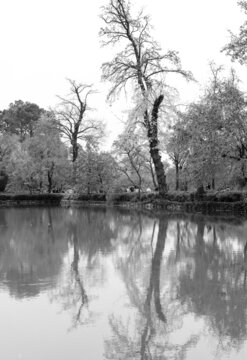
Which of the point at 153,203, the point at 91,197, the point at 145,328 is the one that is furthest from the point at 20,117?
the point at 145,328

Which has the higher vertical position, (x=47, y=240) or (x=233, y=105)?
(x=233, y=105)

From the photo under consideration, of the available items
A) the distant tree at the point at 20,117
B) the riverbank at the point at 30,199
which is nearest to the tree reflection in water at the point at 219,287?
the riverbank at the point at 30,199

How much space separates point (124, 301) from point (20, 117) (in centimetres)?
6382

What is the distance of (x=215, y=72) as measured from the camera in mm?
28484

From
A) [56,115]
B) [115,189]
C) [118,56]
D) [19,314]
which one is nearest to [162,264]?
[19,314]

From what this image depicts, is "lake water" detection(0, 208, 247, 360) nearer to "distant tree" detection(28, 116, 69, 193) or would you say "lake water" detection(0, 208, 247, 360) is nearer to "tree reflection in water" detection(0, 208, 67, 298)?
"tree reflection in water" detection(0, 208, 67, 298)

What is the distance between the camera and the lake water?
4.59 m

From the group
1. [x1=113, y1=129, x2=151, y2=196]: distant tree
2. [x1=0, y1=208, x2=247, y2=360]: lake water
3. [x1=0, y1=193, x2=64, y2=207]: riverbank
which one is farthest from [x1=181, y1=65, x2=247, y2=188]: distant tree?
[x1=0, y1=193, x2=64, y2=207]: riverbank

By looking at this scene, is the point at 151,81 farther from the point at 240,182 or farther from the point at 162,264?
the point at 162,264

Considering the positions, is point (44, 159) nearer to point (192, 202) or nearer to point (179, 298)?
point (192, 202)

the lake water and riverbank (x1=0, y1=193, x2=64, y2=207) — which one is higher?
riverbank (x1=0, y1=193, x2=64, y2=207)

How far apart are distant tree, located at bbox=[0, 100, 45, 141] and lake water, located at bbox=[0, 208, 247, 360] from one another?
188 ft

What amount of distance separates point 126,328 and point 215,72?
2548 centimetres

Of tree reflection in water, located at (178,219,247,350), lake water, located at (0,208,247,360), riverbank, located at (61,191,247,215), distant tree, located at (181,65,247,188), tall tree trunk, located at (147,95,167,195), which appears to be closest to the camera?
lake water, located at (0,208,247,360)
